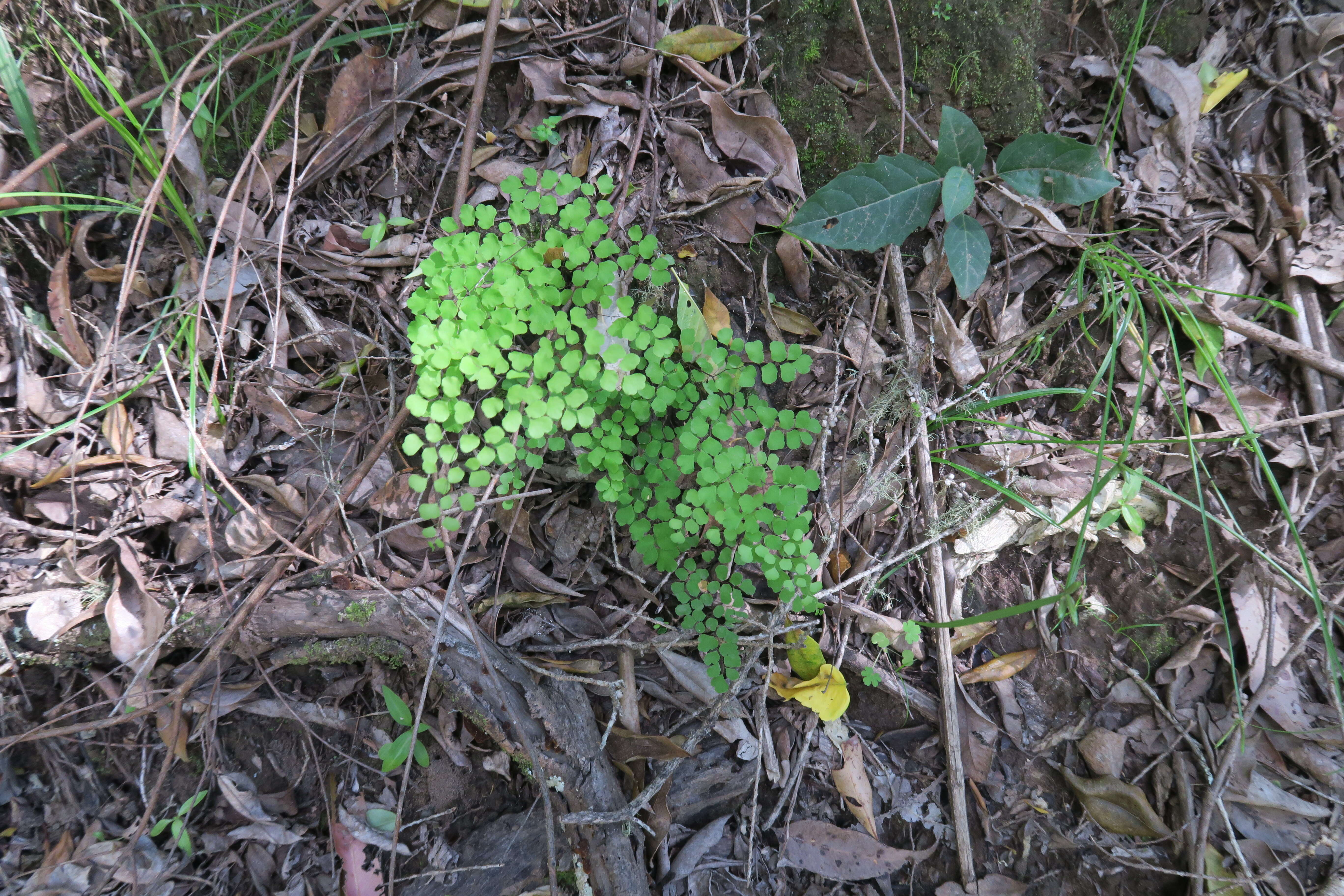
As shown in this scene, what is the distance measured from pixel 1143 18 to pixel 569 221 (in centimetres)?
197

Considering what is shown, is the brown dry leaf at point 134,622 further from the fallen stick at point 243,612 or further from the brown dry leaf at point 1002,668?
the brown dry leaf at point 1002,668

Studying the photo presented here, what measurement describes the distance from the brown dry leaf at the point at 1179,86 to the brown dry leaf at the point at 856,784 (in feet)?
7.15

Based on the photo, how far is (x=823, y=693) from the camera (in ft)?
6.28

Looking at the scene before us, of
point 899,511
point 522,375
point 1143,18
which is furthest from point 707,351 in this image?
point 1143,18

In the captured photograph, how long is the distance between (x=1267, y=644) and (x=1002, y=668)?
0.73 meters

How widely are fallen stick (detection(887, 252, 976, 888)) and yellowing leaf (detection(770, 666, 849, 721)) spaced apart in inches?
12.4

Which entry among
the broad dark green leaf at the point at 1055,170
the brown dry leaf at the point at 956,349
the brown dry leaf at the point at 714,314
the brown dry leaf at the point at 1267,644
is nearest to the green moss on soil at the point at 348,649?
the brown dry leaf at the point at 714,314

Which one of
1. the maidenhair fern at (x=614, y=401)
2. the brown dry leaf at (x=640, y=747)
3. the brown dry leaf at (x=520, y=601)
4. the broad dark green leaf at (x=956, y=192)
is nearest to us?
the maidenhair fern at (x=614, y=401)

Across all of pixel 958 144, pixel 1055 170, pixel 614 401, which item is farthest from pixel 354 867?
pixel 1055 170

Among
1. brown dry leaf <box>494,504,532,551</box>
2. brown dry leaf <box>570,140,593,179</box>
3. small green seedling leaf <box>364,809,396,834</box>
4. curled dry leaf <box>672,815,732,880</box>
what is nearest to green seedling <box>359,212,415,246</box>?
brown dry leaf <box>570,140,593,179</box>

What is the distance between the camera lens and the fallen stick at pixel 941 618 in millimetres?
1897

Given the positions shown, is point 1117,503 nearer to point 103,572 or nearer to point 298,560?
point 298,560

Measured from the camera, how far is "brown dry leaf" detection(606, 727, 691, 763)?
1880 mm

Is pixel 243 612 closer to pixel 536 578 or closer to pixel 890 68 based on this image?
pixel 536 578
